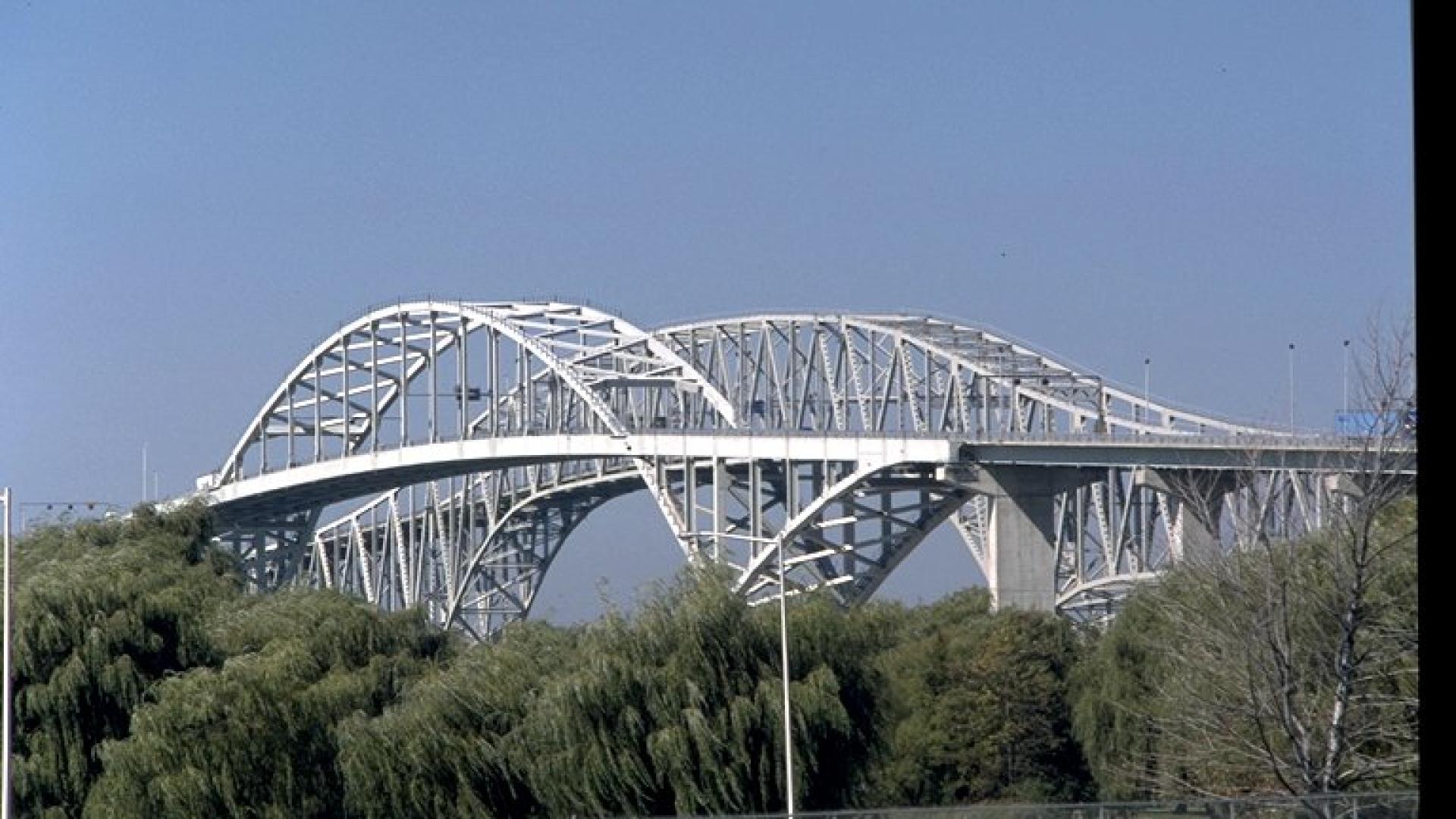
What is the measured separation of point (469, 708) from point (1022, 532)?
4910 centimetres

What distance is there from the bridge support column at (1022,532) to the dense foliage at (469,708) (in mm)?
31888

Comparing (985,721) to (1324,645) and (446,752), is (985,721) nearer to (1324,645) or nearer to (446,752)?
(446,752)

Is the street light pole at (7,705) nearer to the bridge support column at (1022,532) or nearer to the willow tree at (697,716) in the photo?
the willow tree at (697,716)

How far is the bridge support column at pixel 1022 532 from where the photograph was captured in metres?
88.5

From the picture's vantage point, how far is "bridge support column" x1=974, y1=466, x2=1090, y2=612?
88.5 metres

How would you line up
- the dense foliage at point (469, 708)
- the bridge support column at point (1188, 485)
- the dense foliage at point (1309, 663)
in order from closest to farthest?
the dense foliage at point (1309, 663) < the dense foliage at point (469, 708) < the bridge support column at point (1188, 485)

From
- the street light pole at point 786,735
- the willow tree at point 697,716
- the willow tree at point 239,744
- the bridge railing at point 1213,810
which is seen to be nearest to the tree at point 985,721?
the willow tree at point 697,716

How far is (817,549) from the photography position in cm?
9488

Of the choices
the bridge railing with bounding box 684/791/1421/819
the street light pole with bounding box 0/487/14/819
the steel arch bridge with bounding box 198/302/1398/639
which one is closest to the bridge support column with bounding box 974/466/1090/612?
the steel arch bridge with bounding box 198/302/1398/639

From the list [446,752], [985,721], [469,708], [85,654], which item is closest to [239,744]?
[446,752]

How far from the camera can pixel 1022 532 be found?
89062mm

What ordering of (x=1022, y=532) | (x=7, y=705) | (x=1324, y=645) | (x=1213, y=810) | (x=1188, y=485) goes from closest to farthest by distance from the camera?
(x=1213, y=810) < (x=1324, y=645) < (x=7, y=705) < (x=1188, y=485) < (x=1022, y=532)

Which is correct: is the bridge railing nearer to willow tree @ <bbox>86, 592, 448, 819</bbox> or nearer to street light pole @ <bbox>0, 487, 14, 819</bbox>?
street light pole @ <bbox>0, 487, 14, 819</bbox>

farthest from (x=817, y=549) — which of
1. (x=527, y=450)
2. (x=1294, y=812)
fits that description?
(x=1294, y=812)
